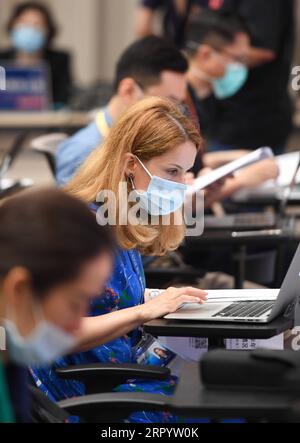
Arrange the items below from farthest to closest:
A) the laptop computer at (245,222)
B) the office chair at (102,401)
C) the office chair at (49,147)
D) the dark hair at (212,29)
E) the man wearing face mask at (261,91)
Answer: the man wearing face mask at (261,91) < the dark hair at (212,29) < the office chair at (49,147) < the laptop computer at (245,222) < the office chair at (102,401)

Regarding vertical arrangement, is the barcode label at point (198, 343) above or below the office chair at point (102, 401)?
below

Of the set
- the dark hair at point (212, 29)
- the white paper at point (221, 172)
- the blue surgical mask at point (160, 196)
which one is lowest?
the white paper at point (221, 172)

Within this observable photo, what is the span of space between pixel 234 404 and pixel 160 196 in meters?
0.89

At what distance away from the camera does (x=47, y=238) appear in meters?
1.44

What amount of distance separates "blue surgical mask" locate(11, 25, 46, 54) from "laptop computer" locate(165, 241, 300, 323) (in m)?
4.65

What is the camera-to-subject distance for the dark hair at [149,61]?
145 inches

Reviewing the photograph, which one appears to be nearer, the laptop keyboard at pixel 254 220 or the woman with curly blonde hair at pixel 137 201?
the woman with curly blonde hair at pixel 137 201

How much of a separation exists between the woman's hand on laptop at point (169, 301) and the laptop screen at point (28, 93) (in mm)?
4385

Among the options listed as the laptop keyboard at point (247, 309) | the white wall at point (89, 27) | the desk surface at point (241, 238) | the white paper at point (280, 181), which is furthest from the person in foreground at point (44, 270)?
the white wall at point (89, 27)

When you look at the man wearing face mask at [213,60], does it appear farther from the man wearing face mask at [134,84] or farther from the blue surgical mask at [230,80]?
the man wearing face mask at [134,84]

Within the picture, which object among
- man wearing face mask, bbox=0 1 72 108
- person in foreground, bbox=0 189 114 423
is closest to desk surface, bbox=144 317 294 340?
person in foreground, bbox=0 189 114 423

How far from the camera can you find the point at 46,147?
363 centimetres
